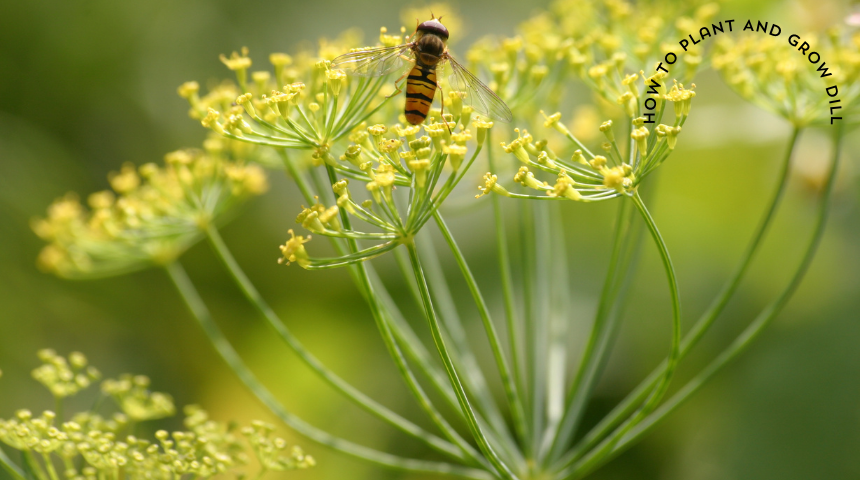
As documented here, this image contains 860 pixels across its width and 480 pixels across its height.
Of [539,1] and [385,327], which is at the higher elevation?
[539,1]

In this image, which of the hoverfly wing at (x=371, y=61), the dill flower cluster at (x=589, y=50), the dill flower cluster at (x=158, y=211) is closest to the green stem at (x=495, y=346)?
the hoverfly wing at (x=371, y=61)

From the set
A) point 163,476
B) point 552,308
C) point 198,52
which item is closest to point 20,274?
point 198,52

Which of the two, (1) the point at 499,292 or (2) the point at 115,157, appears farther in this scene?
(2) the point at 115,157

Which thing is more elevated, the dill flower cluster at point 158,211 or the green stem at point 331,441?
the dill flower cluster at point 158,211

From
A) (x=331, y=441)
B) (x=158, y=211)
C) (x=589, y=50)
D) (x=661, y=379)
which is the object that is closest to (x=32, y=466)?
(x=331, y=441)

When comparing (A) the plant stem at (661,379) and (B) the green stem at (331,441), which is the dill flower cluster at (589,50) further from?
(B) the green stem at (331,441)

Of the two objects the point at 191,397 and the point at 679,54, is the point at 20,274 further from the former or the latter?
the point at 679,54
